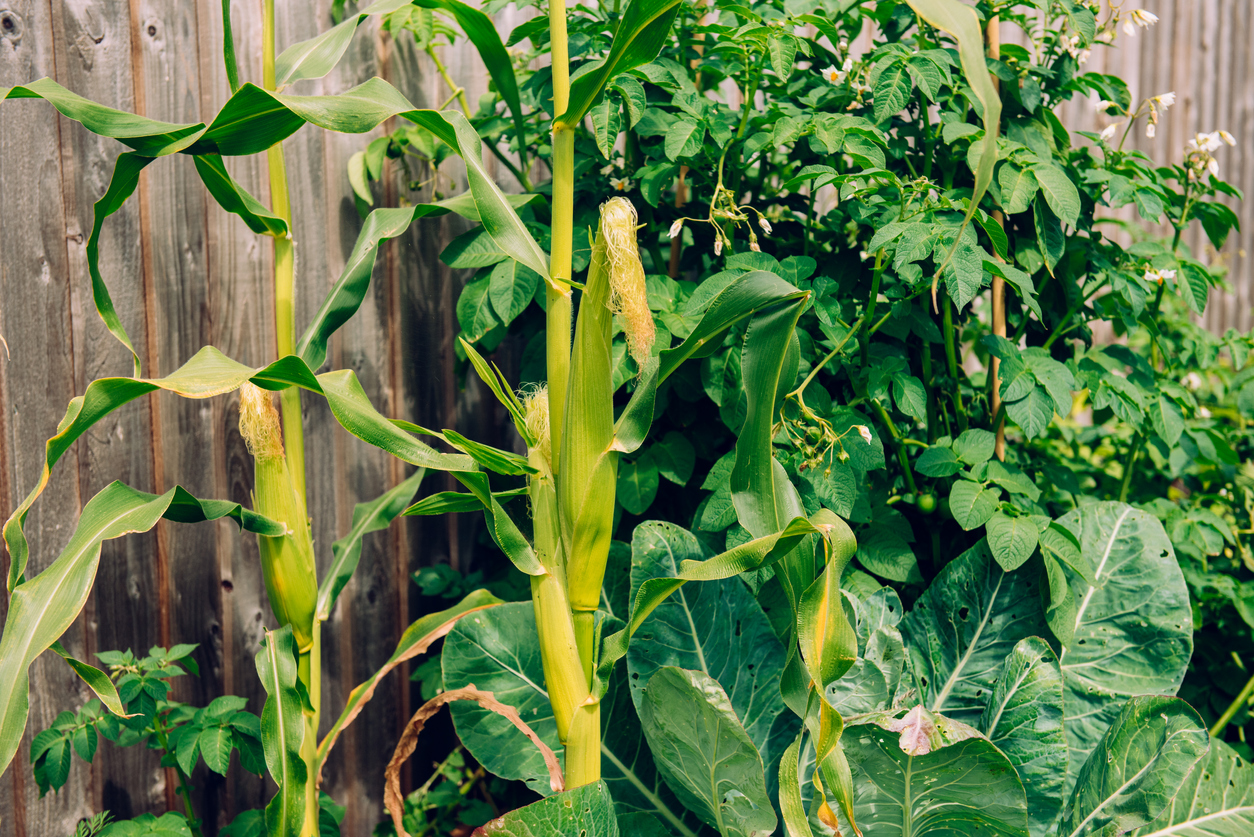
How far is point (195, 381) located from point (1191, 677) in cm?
208

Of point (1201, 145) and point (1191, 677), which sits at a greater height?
point (1201, 145)

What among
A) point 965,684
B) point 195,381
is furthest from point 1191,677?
point 195,381

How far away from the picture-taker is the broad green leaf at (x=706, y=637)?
4.53 feet

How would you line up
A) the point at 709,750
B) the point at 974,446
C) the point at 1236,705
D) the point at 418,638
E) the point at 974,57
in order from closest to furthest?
the point at 974,57 → the point at 709,750 → the point at 418,638 → the point at 974,446 → the point at 1236,705

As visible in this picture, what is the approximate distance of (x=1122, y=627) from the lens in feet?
4.77

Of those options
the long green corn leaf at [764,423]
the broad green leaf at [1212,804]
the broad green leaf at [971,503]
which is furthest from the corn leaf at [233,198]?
the broad green leaf at [1212,804]

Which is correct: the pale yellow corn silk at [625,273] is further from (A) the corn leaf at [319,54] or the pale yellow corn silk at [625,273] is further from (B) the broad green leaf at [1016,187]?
(B) the broad green leaf at [1016,187]

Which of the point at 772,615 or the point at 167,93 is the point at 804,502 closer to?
the point at 772,615

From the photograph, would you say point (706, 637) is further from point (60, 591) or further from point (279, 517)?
point (60, 591)

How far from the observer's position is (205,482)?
5.07 ft

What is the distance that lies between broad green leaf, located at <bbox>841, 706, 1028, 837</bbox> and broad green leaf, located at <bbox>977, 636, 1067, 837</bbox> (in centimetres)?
16

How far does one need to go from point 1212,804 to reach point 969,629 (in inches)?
16.4

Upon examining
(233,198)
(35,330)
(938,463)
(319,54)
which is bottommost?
(938,463)

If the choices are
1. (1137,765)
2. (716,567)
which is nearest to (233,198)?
(716,567)
